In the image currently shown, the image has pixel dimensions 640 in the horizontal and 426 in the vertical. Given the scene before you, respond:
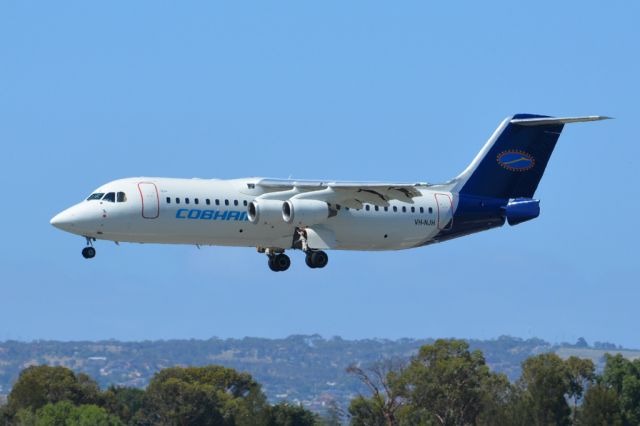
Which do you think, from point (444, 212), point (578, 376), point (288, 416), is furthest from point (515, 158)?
point (578, 376)

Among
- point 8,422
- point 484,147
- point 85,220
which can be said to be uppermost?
point 484,147

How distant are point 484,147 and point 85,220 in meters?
12.9

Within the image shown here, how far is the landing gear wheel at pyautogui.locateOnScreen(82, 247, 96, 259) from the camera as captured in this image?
3944 cm

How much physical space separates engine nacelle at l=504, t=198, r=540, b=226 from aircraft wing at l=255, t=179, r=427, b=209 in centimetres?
388

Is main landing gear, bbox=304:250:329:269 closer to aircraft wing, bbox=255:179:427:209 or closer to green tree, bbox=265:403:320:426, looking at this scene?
aircraft wing, bbox=255:179:427:209

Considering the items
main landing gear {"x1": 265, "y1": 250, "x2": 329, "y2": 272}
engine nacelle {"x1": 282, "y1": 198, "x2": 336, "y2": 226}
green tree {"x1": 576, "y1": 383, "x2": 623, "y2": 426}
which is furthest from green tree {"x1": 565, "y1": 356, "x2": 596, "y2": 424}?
engine nacelle {"x1": 282, "y1": 198, "x2": 336, "y2": 226}

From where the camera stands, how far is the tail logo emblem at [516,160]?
4484cm

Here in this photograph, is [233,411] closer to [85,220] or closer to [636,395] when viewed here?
[636,395]

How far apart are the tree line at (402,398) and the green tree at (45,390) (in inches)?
1.8

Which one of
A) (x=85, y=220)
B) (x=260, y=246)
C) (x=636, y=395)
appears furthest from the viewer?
(x=636, y=395)

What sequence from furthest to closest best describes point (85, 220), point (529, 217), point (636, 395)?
point (636, 395)
point (529, 217)
point (85, 220)

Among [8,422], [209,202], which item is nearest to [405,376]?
[8,422]

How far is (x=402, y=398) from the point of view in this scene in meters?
67.6

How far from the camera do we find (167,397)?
71.5 m
